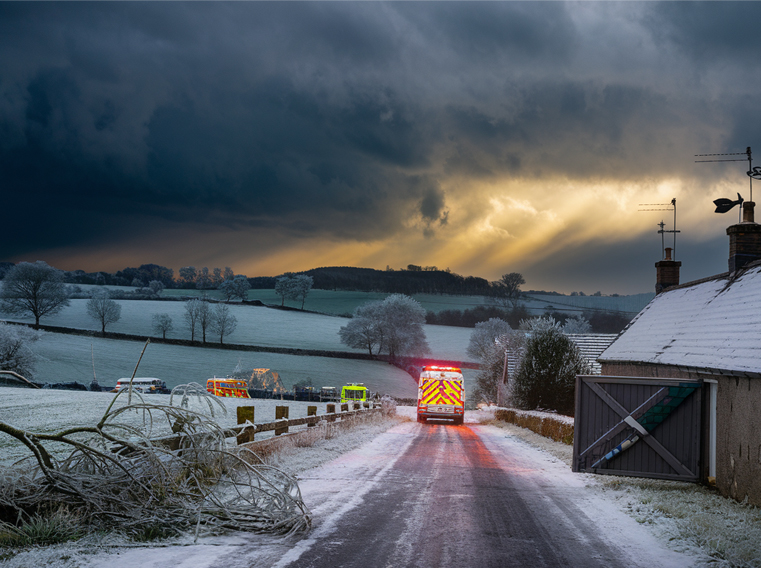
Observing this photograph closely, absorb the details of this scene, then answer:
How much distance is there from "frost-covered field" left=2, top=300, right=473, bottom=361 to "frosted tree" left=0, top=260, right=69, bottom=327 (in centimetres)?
468

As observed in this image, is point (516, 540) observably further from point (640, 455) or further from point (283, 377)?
point (283, 377)

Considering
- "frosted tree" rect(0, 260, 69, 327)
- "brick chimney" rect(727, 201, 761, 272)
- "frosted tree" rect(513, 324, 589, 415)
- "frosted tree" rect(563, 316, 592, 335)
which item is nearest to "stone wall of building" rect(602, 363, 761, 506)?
"brick chimney" rect(727, 201, 761, 272)

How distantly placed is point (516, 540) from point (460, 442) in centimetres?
1210

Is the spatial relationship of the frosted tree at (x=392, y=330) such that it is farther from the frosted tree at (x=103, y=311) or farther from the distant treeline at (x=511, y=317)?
the frosted tree at (x=103, y=311)

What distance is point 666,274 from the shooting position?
2244 centimetres

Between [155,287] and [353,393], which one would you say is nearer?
[353,393]

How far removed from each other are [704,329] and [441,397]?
18283mm

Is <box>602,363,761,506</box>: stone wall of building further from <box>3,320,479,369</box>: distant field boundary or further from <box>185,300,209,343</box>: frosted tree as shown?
<box>185,300,209,343</box>: frosted tree

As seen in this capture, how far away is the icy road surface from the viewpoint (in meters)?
5.26

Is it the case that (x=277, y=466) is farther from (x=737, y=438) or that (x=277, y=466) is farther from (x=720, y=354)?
(x=720, y=354)

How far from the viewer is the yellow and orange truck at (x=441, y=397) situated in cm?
2958

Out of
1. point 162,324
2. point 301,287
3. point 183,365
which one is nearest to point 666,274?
point 183,365

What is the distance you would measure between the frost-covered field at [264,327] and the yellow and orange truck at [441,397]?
4571cm

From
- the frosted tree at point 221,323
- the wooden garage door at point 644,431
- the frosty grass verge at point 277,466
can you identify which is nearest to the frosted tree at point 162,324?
→ the frosted tree at point 221,323
